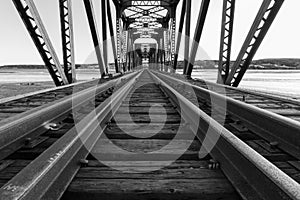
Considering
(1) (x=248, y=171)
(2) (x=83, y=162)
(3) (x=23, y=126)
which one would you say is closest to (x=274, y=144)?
(1) (x=248, y=171)

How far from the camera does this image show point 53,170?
1.50 m

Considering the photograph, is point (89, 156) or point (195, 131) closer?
point (89, 156)

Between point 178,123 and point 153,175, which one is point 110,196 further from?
point 178,123

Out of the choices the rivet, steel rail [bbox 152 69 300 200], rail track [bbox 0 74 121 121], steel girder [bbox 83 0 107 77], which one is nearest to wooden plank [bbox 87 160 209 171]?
steel rail [bbox 152 69 300 200]

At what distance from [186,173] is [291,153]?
2.76 ft

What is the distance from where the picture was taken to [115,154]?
2197mm

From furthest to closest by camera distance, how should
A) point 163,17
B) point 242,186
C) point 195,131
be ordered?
point 163,17
point 195,131
point 242,186

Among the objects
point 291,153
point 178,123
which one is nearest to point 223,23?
point 178,123

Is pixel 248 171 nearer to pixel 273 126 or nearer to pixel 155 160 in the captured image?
pixel 155 160

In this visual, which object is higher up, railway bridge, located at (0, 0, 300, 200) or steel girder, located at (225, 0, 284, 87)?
steel girder, located at (225, 0, 284, 87)

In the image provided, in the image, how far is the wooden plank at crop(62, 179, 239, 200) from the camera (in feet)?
5.07

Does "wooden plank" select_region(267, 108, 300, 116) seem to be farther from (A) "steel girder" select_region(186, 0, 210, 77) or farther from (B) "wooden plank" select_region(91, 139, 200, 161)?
(A) "steel girder" select_region(186, 0, 210, 77)

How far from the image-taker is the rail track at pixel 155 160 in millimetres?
1383

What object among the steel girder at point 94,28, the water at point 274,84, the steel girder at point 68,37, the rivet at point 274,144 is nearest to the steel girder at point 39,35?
the steel girder at point 68,37
